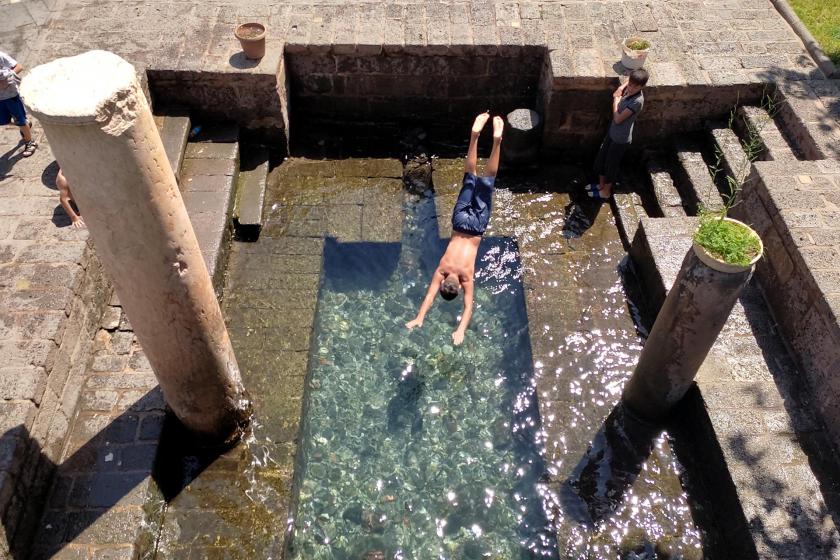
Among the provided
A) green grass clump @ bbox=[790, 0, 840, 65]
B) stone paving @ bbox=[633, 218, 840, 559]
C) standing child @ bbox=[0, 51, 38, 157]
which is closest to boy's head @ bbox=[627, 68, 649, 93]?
stone paving @ bbox=[633, 218, 840, 559]

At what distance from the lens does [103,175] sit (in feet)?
12.8

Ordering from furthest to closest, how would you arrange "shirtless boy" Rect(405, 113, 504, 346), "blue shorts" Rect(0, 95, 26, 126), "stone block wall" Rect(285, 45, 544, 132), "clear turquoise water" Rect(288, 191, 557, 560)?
1. "stone block wall" Rect(285, 45, 544, 132)
2. "blue shorts" Rect(0, 95, 26, 126)
3. "shirtless boy" Rect(405, 113, 504, 346)
4. "clear turquoise water" Rect(288, 191, 557, 560)

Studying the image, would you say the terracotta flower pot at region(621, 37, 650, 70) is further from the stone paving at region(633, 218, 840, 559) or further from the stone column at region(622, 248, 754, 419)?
the stone column at region(622, 248, 754, 419)

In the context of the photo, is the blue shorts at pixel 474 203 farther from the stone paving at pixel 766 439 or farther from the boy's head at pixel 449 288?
the stone paving at pixel 766 439

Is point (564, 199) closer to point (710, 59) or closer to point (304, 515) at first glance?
point (710, 59)

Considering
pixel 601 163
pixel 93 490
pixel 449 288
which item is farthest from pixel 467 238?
pixel 93 490

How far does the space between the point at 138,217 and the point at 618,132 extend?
562 cm

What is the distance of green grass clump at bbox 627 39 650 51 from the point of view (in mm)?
8055

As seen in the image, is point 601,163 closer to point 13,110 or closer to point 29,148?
point 29,148

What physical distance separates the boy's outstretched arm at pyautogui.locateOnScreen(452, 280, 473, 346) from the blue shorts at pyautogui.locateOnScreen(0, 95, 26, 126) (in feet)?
16.5

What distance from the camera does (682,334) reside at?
5.40m

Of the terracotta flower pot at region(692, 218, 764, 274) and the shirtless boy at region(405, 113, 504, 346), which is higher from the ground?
the terracotta flower pot at region(692, 218, 764, 274)

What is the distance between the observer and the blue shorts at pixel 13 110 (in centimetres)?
698

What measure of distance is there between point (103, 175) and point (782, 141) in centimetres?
730
